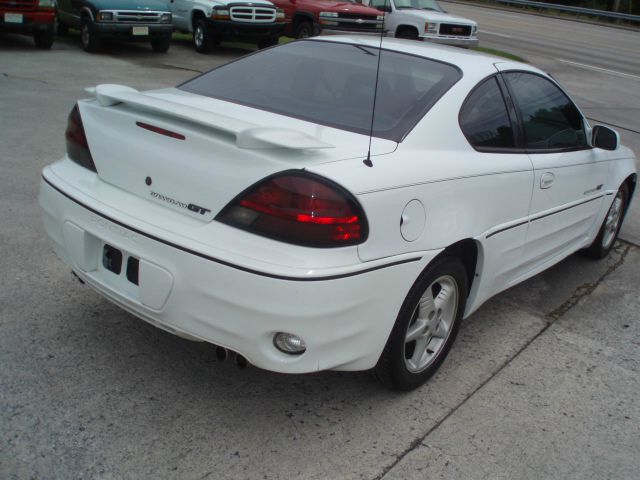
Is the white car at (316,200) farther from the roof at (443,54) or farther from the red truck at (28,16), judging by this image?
the red truck at (28,16)

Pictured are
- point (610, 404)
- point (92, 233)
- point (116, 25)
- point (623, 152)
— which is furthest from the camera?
point (116, 25)

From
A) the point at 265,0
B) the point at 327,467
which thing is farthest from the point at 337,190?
the point at 265,0

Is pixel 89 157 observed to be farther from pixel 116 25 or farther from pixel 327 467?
pixel 116 25

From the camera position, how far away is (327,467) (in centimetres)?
294

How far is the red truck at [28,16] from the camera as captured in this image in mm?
12875

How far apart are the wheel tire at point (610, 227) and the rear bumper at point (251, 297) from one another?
277 cm

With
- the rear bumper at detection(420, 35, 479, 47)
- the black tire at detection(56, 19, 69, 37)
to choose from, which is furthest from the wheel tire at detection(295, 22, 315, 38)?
the black tire at detection(56, 19, 69, 37)

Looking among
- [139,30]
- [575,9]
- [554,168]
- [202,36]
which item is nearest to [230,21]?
[202,36]

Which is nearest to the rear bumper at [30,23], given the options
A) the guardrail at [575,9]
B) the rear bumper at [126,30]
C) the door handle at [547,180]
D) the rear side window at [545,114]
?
the rear bumper at [126,30]

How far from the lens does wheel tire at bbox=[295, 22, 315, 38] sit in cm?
1656

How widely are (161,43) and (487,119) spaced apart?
38.8 feet

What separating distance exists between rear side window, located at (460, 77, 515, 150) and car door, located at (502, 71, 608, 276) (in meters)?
0.17

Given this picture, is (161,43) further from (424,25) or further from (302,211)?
(302,211)

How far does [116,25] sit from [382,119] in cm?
1132
